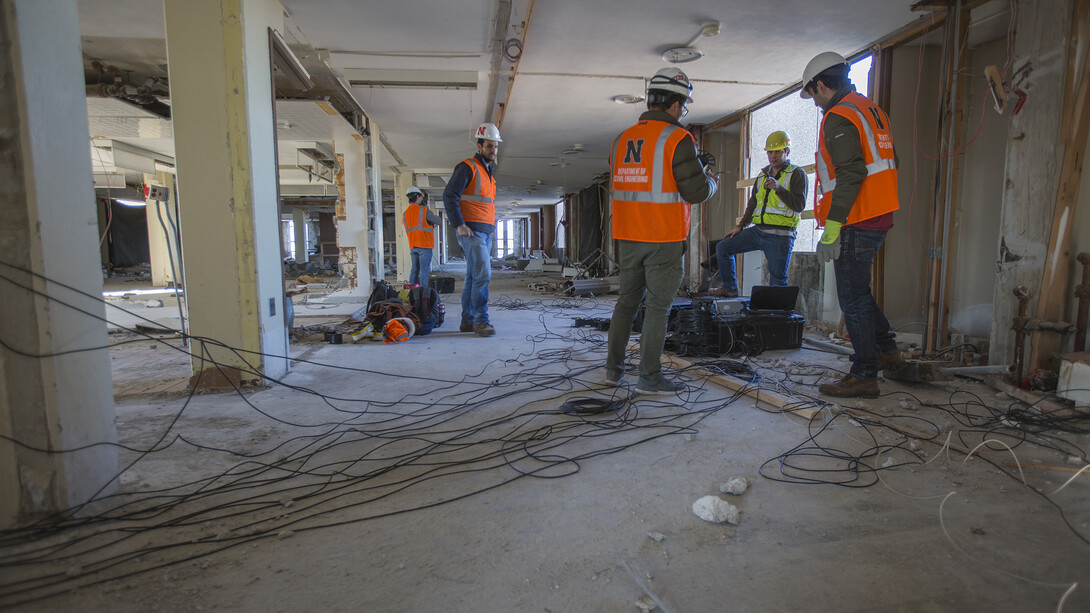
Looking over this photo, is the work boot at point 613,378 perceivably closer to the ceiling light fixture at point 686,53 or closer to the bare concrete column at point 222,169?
the bare concrete column at point 222,169

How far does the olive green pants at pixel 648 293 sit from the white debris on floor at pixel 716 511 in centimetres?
132

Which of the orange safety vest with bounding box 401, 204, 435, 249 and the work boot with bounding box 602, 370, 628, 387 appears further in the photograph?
the orange safety vest with bounding box 401, 204, 435, 249

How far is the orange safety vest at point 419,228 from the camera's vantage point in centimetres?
731

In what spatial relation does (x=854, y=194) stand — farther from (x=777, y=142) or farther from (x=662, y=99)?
(x=777, y=142)

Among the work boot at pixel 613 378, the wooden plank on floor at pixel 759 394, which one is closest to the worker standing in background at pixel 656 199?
the work boot at pixel 613 378

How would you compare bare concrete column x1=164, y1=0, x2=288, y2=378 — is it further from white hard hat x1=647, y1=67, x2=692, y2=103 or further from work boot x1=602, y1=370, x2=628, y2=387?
white hard hat x1=647, y1=67, x2=692, y2=103

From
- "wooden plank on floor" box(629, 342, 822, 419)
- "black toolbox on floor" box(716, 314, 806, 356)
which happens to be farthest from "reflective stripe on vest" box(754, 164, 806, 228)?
"wooden plank on floor" box(629, 342, 822, 419)

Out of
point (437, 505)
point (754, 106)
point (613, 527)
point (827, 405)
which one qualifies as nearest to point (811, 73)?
point (827, 405)

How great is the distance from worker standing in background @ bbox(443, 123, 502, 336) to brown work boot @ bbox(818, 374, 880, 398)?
9.54 ft

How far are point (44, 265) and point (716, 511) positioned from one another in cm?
197

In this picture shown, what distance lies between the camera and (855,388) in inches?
108

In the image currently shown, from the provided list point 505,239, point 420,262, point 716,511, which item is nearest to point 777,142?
point 716,511

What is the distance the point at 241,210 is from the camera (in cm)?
A: 299

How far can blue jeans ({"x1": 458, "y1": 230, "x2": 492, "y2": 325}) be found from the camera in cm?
470
